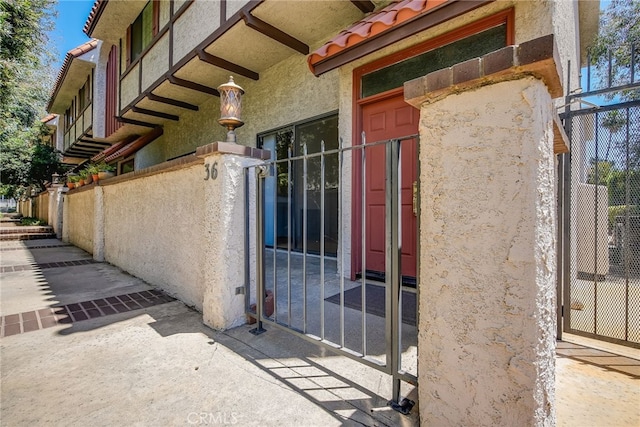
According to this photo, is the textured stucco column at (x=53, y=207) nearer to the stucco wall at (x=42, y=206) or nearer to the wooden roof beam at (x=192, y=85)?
the stucco wall at (x=42, y=206)

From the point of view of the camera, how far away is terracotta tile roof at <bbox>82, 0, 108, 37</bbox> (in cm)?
761

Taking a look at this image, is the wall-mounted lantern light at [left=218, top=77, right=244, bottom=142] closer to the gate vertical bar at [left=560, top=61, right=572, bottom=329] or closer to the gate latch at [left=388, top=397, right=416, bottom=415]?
the gate latch at [left=388, top=397, right=416, bottom=415]

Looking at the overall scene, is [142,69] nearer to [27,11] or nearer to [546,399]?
[27,11]

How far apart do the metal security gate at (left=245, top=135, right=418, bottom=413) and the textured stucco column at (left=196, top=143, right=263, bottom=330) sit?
9cm

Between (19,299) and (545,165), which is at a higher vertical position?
(545,165)

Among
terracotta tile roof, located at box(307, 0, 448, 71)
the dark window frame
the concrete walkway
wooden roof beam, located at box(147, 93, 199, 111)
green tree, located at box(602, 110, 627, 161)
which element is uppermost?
the dark window frame

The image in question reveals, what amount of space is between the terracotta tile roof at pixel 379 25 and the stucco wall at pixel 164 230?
2113 mm

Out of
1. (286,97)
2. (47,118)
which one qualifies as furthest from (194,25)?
(47,118)

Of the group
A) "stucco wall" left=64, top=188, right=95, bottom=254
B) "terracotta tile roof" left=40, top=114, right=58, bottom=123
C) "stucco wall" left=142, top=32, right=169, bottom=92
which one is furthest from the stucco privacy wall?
"terracotta tile roof" left=40, top=114, right=58, bottom=123

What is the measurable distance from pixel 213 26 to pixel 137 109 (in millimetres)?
4431

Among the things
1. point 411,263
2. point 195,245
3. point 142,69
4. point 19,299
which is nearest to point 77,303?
point 19,299

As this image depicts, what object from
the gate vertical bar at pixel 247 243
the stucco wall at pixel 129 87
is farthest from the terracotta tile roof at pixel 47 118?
the gate vertical bar at pixel 247 243

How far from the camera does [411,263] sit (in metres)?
3.64

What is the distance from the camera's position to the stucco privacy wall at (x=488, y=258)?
1164 millimetres
